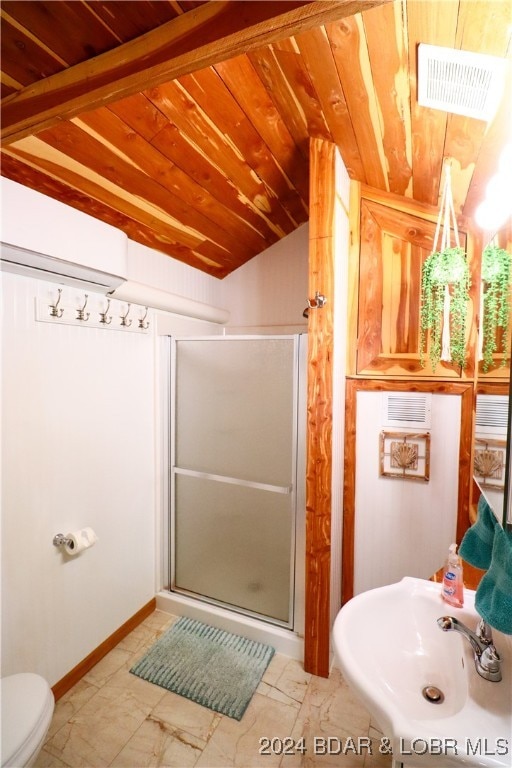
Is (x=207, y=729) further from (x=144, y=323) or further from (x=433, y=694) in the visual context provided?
(x=144, y=323)

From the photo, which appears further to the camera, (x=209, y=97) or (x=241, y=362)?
(x=241, y=362)

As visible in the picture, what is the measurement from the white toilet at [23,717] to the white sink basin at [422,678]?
1.02 metres

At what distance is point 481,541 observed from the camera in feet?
3.30

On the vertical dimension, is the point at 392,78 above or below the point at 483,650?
above

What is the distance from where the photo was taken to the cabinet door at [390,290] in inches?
73.6

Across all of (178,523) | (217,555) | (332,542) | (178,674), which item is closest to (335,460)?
(332,542)

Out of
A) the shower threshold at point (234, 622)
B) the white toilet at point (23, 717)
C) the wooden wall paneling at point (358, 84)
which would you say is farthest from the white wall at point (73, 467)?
the wooden wall paneling at point (358, 84)

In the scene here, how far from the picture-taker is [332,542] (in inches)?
71.1

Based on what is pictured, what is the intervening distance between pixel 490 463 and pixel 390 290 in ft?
3.66

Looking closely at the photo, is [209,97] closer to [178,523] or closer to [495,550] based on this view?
[495,550]

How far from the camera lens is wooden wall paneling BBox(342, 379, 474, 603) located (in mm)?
1794

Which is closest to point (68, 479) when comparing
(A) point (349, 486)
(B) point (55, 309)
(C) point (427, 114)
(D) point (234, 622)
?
(B) point (55, 309)

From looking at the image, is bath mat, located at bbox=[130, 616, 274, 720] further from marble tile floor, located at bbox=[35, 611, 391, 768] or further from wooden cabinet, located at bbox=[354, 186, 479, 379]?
wooden cabinet, located at bbox=[354, 186, 479, 379]

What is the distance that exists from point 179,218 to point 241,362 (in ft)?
2.89
